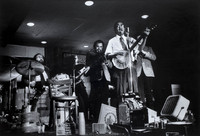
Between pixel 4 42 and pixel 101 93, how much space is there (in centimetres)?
140

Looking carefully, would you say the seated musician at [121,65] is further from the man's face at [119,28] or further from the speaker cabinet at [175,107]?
the speaker cabinet at [175,107]

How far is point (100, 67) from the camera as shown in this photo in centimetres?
309

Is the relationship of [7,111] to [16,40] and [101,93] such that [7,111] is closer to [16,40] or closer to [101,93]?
[16,40]

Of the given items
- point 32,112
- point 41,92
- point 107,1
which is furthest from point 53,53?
point 107,1

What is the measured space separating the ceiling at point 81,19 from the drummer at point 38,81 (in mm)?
206

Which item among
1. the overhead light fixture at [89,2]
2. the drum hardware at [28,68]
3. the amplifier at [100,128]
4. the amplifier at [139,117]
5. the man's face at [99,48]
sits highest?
the overhead light fixture at [89,2]

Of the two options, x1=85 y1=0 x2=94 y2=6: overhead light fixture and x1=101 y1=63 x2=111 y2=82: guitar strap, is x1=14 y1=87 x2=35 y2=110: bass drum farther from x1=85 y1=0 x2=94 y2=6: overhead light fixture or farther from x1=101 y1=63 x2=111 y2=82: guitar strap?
x1=85 y1=0 x2=94 y2=6: overhead light fixture

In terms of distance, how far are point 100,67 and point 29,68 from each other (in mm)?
962

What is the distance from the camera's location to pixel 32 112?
2652 millimetres

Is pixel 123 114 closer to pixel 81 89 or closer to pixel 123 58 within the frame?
pixel 81 89

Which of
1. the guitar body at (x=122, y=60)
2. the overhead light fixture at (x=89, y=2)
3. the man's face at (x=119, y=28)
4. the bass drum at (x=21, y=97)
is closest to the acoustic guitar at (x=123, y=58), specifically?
the guitar body at (x=122, y=60)

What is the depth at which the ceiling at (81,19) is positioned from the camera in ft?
8.87

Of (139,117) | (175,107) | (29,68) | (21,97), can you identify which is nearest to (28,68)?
(29,68)

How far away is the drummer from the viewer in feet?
8.93
